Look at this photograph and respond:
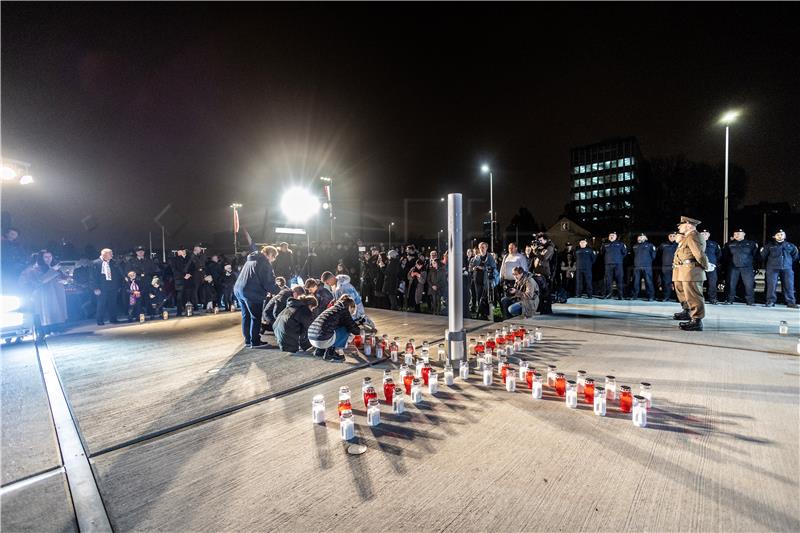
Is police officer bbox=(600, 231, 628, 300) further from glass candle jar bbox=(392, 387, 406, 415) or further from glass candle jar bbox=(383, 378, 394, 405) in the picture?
glass candle jar bbox=(392, 387, 406, 415)

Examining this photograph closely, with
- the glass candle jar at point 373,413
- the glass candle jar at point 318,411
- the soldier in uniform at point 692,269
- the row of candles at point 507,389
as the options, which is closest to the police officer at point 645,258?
the soldier in uniform at point 692,269

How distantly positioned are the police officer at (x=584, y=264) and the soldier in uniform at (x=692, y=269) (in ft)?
15.9

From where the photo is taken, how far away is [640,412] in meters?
3.57

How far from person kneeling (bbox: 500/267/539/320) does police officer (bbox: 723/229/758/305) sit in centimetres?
608

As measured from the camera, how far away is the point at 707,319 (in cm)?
870

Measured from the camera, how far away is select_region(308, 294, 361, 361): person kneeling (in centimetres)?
608

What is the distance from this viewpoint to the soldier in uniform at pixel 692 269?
725 centimetres

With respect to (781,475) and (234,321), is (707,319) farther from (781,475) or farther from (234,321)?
(234,321)

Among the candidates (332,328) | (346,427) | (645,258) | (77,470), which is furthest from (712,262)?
(77,470)

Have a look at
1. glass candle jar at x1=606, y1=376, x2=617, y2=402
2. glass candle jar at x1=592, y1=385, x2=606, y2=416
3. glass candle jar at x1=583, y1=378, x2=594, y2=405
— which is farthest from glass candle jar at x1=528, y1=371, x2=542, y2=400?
glass candle jar at x1=606, y1=376, x2=617, y2=402

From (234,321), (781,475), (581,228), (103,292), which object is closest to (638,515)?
(781,475)

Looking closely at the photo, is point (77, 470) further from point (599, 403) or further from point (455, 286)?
point (599, 403)

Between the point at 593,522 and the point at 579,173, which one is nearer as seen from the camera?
the point at 593,522

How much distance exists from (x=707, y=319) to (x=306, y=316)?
923cm
